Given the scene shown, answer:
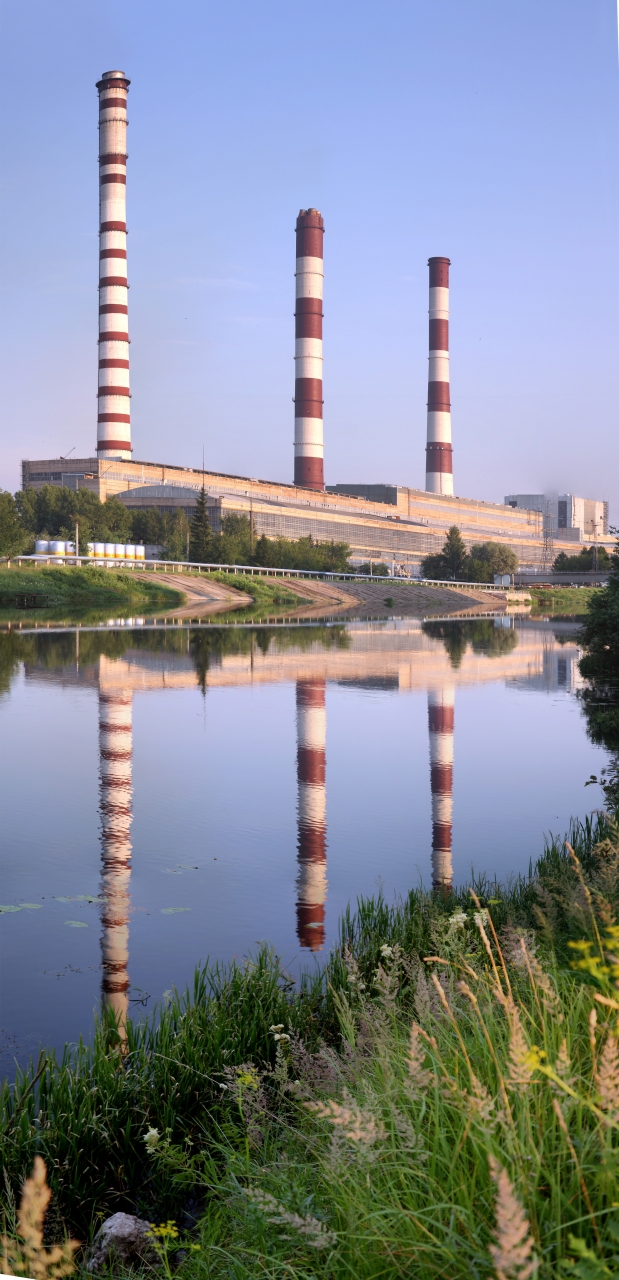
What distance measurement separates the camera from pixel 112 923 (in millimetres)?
6551

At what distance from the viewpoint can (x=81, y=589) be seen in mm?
48688

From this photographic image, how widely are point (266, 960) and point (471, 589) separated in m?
76.1

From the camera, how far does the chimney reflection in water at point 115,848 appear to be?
A: 18.4 feet

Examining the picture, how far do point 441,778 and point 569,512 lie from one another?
426ft

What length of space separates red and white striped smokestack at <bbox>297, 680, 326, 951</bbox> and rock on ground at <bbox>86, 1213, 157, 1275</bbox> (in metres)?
2.74

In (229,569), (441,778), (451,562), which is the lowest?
(441,778)

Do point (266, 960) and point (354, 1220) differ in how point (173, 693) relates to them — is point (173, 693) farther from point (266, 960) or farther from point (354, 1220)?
point (354, 1220)

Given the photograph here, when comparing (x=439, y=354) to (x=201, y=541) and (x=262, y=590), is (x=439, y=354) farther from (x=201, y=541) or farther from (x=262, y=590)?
(x=262, y=590)

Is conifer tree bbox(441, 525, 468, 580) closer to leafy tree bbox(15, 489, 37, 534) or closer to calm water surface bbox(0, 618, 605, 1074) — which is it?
leafy tree bbox(15, 489, 37, 534)

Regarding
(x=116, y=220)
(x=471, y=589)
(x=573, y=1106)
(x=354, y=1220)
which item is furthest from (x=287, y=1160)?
(x=471, y=589)

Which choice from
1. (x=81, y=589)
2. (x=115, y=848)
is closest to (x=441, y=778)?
(x=115, y=848)

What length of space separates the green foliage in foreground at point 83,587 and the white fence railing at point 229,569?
266 centimetres

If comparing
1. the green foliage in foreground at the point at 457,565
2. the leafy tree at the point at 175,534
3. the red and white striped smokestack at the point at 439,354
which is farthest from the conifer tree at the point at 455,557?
the leafy tree at the point at 175,534

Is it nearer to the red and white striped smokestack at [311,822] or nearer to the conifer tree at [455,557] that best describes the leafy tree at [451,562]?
the conifer tree at [455,557]
